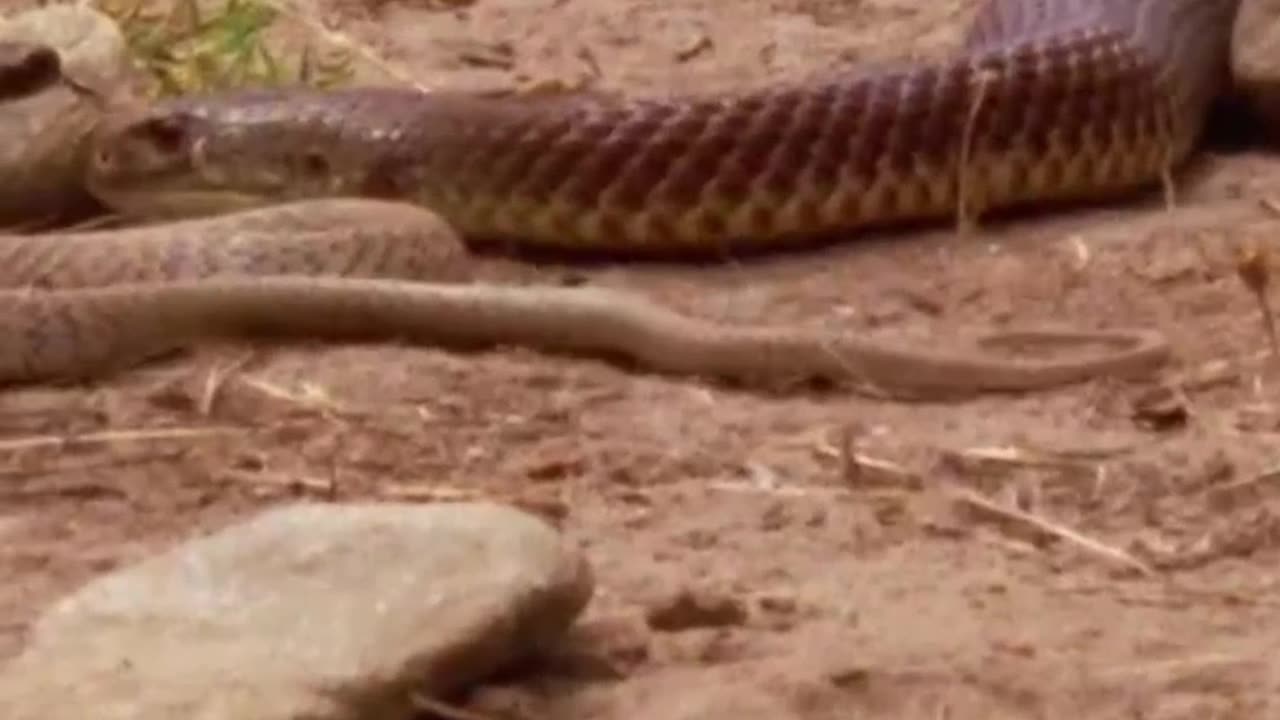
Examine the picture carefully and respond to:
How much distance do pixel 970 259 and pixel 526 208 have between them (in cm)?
64

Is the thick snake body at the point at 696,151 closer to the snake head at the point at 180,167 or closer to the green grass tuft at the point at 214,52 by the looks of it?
the snake head at the point at 180,167

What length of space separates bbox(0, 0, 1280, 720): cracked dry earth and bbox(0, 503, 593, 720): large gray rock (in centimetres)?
8

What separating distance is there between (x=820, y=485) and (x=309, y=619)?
0.86m

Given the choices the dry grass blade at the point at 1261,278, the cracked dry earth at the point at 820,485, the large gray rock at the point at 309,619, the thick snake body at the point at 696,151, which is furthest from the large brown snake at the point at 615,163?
the large gray rock at the point at 309,619

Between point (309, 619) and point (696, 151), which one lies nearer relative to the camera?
point (309, 619)

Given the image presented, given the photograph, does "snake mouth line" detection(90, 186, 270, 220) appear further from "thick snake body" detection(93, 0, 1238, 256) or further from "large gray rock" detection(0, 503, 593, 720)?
"large gray rock" detection(0, 503, 593, 720)

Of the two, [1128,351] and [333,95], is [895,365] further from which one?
[333,95]

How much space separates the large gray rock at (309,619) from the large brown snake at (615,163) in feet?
4.04

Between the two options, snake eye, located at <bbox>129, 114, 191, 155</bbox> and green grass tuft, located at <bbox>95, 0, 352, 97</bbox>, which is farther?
green grass tuft, located at <bbox>95, 0, 352, 97</bbox>

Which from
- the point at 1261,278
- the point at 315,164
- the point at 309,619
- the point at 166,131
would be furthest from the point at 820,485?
the point at 166,131

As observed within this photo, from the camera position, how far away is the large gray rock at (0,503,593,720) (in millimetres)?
2082

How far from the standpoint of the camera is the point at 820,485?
2945mm

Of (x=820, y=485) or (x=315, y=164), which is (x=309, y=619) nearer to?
(x=820, y=485)

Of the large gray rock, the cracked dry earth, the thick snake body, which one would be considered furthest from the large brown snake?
the large gray rock
